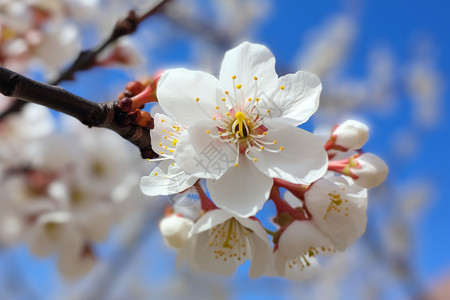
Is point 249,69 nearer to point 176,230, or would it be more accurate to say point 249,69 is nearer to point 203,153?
point 203,153

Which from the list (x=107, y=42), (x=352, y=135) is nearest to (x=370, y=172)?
(x=352, y=135)

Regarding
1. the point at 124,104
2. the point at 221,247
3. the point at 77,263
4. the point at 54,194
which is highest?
the point at 124,104

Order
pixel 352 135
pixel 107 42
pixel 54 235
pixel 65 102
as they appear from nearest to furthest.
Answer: pixel 65 102 < pixel 352 135 < pixel 107 42 < pixel 54 235

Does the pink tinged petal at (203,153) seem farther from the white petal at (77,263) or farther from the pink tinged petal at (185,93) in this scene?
the white petal at (77,263)

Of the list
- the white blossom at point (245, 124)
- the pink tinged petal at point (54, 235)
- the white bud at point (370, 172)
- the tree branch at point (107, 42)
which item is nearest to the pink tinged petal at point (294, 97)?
the white blossom at point (245, 124)

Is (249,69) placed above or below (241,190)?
above

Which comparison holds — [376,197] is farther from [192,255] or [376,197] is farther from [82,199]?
[192,255]
